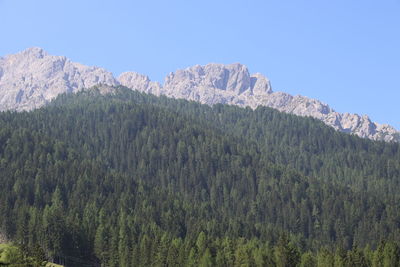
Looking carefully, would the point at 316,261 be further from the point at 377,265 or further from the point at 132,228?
the point at 132,228

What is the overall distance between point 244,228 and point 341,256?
6404 cm

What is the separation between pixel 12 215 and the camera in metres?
159

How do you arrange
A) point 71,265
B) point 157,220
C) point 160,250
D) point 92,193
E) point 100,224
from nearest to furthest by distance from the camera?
point 160,250, point 71,265, point 100,224, point 157,220, point 92,193

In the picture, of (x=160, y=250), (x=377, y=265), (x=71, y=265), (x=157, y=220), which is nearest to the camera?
(x=377, y=265)

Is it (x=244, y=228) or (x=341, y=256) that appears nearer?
(x=341, y=256)

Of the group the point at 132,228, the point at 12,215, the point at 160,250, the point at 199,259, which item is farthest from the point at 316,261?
the point at 12,215

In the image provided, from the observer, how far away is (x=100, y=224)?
505ft

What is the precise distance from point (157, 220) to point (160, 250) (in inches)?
2104

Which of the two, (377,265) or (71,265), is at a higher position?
(377,265)

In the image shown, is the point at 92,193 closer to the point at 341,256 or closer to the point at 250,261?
the point at 250,261

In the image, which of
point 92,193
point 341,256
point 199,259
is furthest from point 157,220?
point 341,256

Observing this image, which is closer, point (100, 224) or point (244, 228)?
point (100, 224)

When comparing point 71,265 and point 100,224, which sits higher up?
point 100,224

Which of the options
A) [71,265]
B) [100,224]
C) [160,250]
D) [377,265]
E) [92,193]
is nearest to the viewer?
[377,265]
